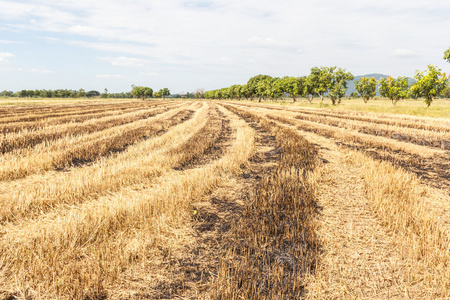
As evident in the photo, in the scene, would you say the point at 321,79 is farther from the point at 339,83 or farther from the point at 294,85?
the point at 294,85

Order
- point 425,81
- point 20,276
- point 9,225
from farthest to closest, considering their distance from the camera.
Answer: point 425,81 < point 9,225 < point 20,276

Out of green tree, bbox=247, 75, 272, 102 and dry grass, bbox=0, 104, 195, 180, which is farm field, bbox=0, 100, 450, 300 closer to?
dry grass, bbox=0, 104, 195, 180

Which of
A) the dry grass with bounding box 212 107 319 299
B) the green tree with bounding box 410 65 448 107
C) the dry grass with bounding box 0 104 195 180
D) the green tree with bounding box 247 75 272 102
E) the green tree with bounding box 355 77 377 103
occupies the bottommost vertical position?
the dry grass with bounding box 212 107 319 299

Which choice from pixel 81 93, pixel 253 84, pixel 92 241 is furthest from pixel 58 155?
pixel 81 93

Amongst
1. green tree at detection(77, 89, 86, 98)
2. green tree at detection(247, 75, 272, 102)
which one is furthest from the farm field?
green tree at detection(77, 89, 86, 98)

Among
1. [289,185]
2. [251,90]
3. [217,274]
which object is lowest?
[217,274]

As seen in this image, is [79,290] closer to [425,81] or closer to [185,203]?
[185,203]

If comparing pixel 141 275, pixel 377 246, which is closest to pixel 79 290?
pixel 141 275

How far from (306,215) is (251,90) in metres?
130

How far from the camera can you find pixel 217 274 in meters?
3.23

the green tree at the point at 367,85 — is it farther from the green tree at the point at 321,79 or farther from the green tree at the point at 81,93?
the green tree at the point at 81,93

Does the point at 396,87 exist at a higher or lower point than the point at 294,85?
lower

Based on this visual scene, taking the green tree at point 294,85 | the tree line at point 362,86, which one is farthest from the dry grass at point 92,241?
the green tree at point 294,85

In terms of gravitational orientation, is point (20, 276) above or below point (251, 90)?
below
